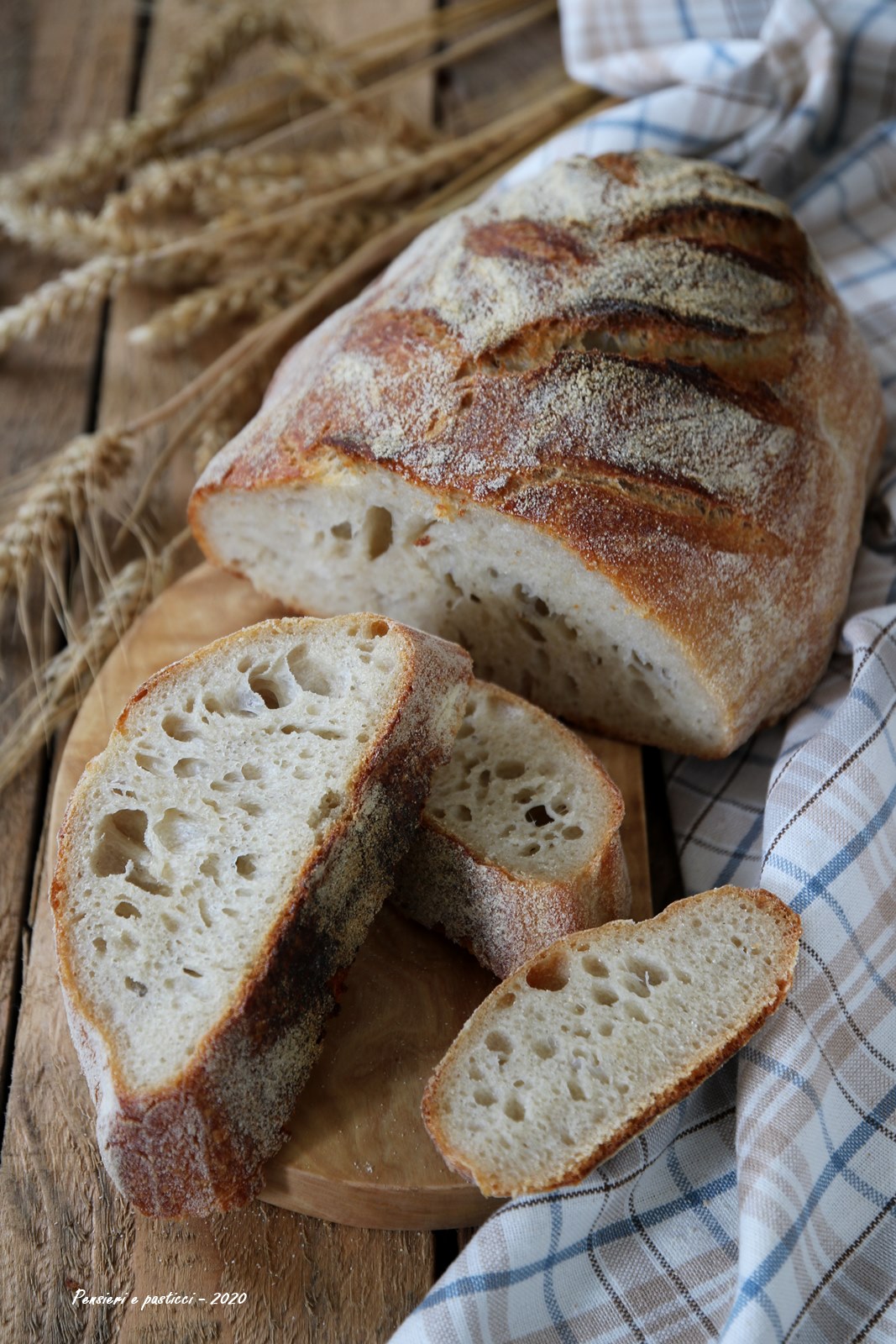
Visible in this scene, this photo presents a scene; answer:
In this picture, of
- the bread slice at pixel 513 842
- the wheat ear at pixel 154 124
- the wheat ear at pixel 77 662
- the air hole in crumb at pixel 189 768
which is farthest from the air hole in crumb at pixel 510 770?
the wheat ear at pixel 154 124

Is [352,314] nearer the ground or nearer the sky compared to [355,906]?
nearer the sky

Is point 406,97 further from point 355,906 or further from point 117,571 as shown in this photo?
point 355,906

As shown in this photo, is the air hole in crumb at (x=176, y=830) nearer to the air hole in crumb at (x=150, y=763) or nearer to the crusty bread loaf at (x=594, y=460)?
the air hole in crumb at (x=150, y=763)

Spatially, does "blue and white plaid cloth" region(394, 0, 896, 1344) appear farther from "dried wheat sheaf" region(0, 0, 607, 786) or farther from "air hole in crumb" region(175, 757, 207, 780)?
"dried wheat sheaf" region(0, 0, 607, 786)

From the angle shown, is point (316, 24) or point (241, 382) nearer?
point (241, 382)

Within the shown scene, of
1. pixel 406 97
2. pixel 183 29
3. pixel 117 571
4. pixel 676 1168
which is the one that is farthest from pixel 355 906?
pixel 183 29

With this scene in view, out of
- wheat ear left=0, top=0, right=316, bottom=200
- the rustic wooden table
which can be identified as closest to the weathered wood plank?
the rustic wooden table

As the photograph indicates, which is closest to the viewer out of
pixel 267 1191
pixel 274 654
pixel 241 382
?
pixel 267 1191
